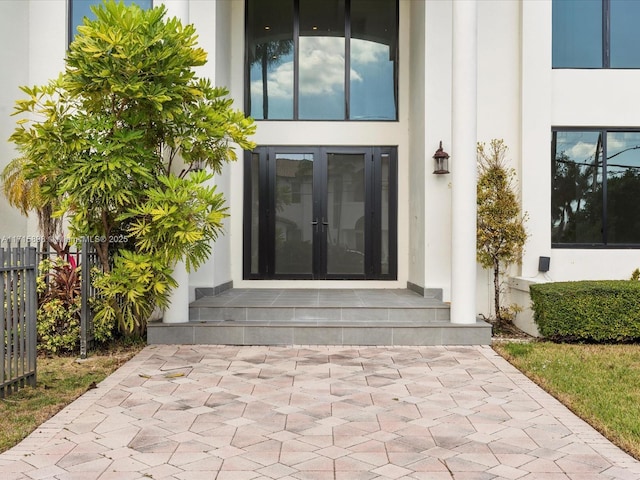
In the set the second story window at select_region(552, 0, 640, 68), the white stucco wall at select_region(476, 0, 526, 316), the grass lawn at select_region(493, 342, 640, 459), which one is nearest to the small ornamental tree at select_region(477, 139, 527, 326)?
the white stucco wall at select_region(476, 0, 526, 316)

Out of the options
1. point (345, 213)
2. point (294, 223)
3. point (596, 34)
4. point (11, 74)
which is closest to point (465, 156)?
point (345, 213)

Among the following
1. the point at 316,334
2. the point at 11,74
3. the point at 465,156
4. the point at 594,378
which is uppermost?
the point at 11,74

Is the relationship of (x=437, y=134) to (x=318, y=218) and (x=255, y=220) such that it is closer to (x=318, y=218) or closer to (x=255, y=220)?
(x=318, y=218)

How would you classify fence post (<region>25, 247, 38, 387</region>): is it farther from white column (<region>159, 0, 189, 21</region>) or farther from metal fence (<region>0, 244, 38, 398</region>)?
white column (<region>159, 0, 189, 21</region>)

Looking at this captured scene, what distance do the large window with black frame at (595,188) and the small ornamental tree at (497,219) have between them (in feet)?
2.37

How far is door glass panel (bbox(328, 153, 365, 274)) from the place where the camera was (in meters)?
9.41

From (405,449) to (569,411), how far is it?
159cm

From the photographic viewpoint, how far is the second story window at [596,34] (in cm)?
826

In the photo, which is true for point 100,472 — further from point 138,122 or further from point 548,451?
point 138,122

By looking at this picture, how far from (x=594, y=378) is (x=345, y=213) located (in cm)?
492

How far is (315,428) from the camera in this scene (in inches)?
154

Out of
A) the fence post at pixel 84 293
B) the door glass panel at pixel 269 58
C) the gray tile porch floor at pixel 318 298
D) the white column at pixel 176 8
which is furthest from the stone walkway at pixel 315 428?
the door glass panel at pixel 269 58

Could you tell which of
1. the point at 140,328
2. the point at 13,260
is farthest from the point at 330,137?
the point at 13,260

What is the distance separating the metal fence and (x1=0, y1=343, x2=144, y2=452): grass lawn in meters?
0.15
